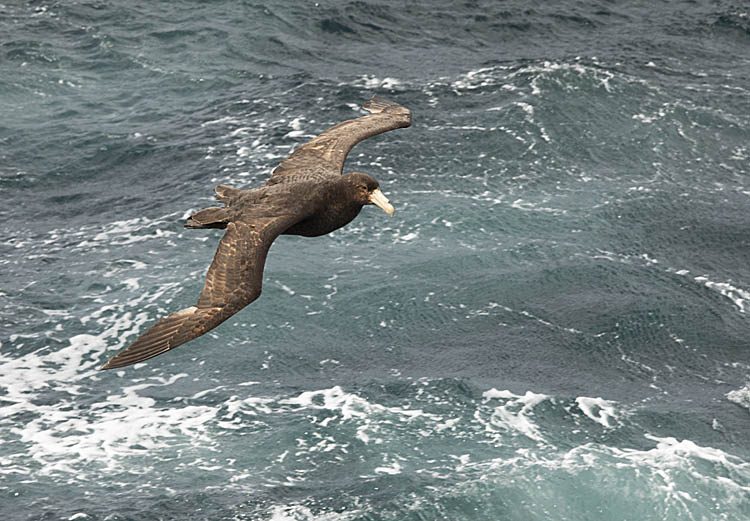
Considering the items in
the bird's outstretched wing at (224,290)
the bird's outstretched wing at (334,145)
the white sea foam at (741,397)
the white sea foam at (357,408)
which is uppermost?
the bird's outstretched wing at (334,145)

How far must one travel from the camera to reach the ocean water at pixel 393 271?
33.8 metres

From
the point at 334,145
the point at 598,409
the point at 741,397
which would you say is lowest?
the point at 598,409

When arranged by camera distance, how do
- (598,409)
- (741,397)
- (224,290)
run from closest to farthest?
(224,290) < (598,409) < (741,397)

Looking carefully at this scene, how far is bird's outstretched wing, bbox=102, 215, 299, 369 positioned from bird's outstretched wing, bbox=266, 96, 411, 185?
221 centimetres

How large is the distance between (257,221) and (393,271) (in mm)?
18478

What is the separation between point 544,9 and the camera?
5894cm

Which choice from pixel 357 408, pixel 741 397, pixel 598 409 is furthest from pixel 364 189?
pixel 741 397

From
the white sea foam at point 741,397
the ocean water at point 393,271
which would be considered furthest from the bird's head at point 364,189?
the white sea foam at point 741,397

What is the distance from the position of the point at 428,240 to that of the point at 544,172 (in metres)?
6.48

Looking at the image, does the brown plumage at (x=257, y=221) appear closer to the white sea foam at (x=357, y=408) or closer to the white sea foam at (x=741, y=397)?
the white sea foam at (x=357, y=408)

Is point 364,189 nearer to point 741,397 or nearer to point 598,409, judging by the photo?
point 598,409

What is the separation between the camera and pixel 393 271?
40875mm

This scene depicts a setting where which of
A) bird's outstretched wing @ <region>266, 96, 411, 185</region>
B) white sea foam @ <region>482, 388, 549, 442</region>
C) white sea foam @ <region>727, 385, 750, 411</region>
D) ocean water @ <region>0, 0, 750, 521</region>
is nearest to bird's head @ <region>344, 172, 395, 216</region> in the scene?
bird's outstretched wing @ <region>266, 96, 411, 185</region>

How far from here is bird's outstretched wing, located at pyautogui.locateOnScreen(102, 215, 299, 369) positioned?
66.3 ft
